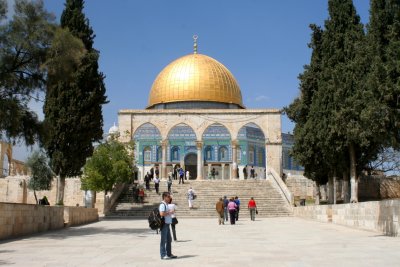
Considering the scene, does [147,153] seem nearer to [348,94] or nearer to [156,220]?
[348,94]

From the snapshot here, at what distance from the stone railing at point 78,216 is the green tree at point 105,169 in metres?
4.25

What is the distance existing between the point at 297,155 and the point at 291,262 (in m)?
15.0

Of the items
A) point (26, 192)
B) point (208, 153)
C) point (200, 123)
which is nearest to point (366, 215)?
point (200, 123)

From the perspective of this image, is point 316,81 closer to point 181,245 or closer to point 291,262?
point 181,245

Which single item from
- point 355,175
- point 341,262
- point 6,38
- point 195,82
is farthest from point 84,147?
point 195,82

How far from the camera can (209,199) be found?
84.0 feet

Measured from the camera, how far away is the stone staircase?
2328 cm

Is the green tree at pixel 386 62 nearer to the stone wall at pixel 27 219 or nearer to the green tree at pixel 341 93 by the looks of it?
the green tree at pixel 341 93

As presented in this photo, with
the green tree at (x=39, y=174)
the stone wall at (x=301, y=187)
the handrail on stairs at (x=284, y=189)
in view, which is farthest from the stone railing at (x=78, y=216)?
the stone wall at (x=301, y=187)

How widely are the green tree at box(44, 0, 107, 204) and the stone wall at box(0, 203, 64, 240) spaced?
2786mm

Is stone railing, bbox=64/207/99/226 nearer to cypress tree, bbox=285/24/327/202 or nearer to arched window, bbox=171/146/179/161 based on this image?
cypress tree, bbox=285/24/327/202

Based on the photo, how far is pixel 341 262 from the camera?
6.98m

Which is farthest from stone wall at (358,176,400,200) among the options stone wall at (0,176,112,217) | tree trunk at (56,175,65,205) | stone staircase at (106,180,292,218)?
tree trunk at (56,175,65,205)

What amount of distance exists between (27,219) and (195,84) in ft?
99.6
